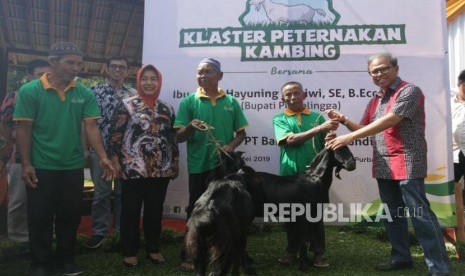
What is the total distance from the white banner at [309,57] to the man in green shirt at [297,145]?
0.74 m

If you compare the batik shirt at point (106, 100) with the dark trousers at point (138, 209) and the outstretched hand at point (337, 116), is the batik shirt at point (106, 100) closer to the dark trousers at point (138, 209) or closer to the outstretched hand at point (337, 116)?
the dark trousers at point (138, 209)

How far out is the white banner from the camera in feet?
14.6

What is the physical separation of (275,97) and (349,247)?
1838 mm

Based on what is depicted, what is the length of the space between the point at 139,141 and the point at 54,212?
946 millimetres

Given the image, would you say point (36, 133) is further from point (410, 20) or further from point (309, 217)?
point (410, 20)

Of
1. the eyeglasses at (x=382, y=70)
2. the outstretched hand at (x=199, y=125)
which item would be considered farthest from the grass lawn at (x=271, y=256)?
the eyeglasses at (x=382, y=70)

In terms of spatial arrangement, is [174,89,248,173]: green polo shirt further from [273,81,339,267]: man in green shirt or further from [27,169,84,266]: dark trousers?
[27,169,84,266]: dark trousers

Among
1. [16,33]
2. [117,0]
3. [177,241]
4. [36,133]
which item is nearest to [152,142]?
[36,133]

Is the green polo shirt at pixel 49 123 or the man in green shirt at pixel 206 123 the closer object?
the green polo shirt at pixel 49 123

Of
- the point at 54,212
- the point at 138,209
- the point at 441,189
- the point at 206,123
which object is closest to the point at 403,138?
the point at 441,189

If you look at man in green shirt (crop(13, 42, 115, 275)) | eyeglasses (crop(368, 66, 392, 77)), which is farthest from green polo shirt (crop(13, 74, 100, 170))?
eyeglasses (crop(368, 66, 392, 77))

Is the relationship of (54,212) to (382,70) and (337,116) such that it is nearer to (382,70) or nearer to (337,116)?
(337,116)

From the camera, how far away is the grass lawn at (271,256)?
372 cm

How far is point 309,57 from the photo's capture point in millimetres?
4656
